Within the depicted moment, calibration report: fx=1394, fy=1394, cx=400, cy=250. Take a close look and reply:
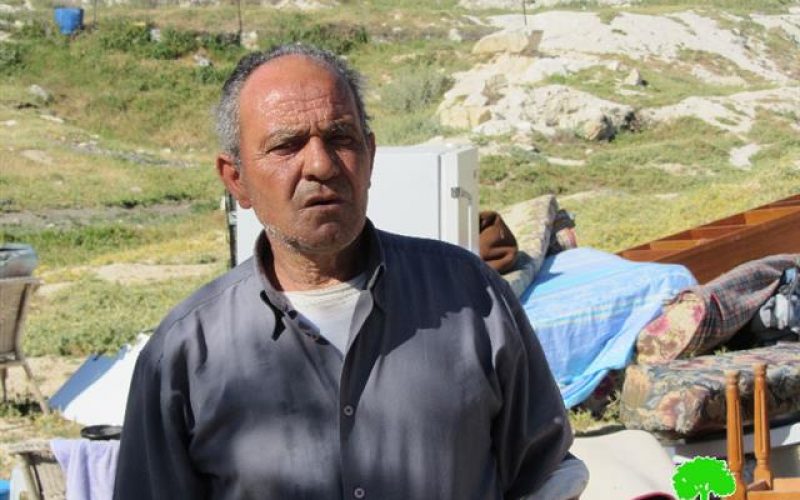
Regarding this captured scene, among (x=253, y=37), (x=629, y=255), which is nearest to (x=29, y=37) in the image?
(x=253, y=37)

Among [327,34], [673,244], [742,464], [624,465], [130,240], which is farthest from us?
[327,34]

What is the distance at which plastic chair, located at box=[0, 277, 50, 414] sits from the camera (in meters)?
6.61

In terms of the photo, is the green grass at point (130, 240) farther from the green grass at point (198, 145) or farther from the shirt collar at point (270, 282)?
the shirt collar at point (270, 282)

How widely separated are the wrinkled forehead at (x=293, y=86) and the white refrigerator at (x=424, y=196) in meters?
3.67

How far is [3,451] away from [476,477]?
454cm

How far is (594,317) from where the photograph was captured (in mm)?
5762

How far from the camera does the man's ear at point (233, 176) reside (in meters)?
1.96

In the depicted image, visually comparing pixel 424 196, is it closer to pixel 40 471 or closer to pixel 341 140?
pixel 40 471

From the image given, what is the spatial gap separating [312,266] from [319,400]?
0.18 m

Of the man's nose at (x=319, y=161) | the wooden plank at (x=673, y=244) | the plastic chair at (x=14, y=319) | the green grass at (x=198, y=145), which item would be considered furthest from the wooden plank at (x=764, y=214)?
the man's nose at (x=319, y=161)

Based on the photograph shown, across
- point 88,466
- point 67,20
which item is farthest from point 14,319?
point 67,20

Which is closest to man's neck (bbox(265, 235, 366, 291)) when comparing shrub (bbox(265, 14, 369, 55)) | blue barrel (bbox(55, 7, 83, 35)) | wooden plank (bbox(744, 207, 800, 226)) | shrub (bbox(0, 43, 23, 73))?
wooden plank (bbox(744, 207, 800, 226))

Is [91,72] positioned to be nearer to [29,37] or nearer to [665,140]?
[29,37]

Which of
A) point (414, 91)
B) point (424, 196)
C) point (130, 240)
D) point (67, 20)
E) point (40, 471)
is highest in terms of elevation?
point (424, 196)
